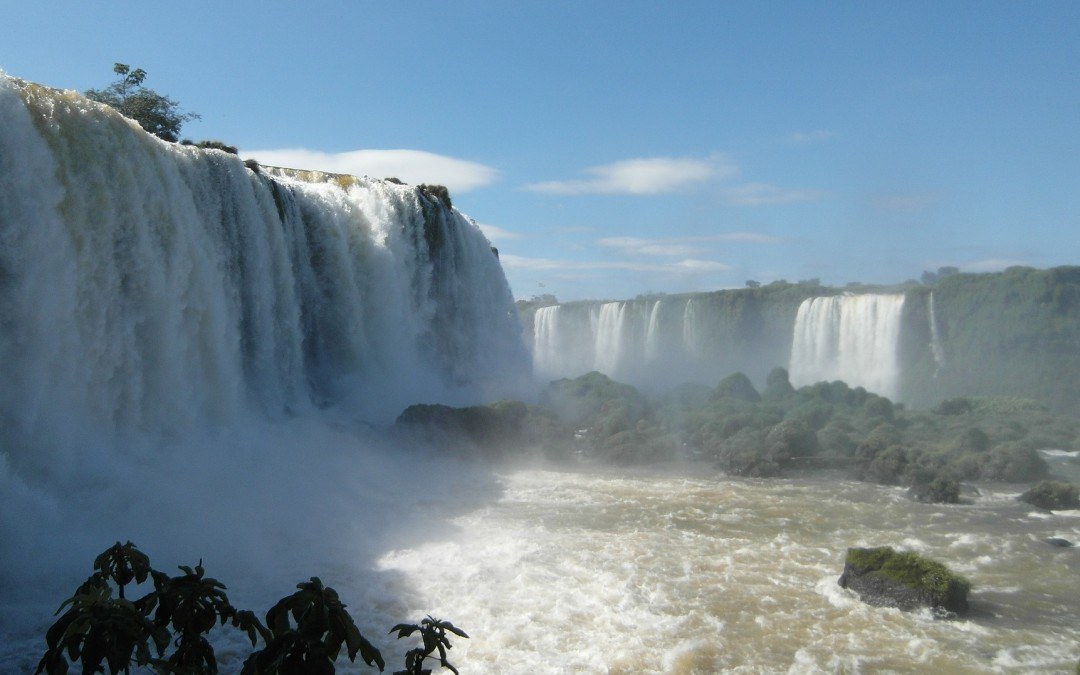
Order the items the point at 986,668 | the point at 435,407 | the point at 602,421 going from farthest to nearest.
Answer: the point at 602,421 < the point at 435,407 < the point at 986,668

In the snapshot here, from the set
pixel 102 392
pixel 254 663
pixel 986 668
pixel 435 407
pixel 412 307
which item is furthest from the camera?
pixel 412 307

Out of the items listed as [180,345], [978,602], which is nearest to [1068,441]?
[978,602]

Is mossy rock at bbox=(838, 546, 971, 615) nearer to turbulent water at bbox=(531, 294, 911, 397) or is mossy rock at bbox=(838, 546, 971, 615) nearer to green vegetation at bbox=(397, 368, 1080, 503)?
green vegetation at bbox=(397, 368, 1080, 503)

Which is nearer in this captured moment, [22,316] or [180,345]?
[22,316]

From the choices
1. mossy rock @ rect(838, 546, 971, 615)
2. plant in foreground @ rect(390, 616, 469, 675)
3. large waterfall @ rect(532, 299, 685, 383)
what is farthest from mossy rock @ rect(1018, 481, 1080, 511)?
large waterfall @ rect(532, 299, 685, 383)

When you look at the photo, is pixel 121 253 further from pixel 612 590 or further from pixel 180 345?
pixel 612 590

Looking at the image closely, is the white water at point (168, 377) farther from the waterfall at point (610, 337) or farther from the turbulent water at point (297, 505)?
the waterfall at point (610, 337)

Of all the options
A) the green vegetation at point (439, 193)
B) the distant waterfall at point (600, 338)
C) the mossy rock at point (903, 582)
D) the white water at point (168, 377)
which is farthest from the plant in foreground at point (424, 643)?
the distant waterfall at point (600, 338)

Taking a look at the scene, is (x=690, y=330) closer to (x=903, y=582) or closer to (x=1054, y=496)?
(x=1054, y=496)
